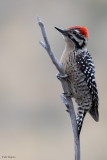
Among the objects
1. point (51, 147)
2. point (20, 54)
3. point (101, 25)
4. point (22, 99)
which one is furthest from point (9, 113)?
point (101, 25)

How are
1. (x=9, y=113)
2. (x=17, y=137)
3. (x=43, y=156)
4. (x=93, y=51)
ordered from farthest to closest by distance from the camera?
1. (x=93, y=51)
2. (x=9, y=113)
3. (x=17, y=137)
4. (x=43, y=156)

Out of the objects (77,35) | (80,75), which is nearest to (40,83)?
(80,75)

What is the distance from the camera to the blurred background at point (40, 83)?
10.9 meters

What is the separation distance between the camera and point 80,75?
700 centimetres

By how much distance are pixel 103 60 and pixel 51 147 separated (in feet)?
13.1

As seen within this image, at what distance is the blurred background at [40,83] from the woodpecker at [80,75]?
8.57 feet

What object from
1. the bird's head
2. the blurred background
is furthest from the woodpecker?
the blurred background

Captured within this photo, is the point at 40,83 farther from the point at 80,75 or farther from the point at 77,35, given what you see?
the point at 77,35

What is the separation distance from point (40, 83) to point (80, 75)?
6562mm

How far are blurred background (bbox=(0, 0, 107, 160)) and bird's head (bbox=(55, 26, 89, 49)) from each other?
3015 mm

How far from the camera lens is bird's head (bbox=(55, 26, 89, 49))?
6.71 metres

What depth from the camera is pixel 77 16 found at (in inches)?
666

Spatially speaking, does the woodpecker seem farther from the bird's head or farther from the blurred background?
the blurred background

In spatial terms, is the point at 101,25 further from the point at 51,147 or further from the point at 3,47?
the point at 51,147
